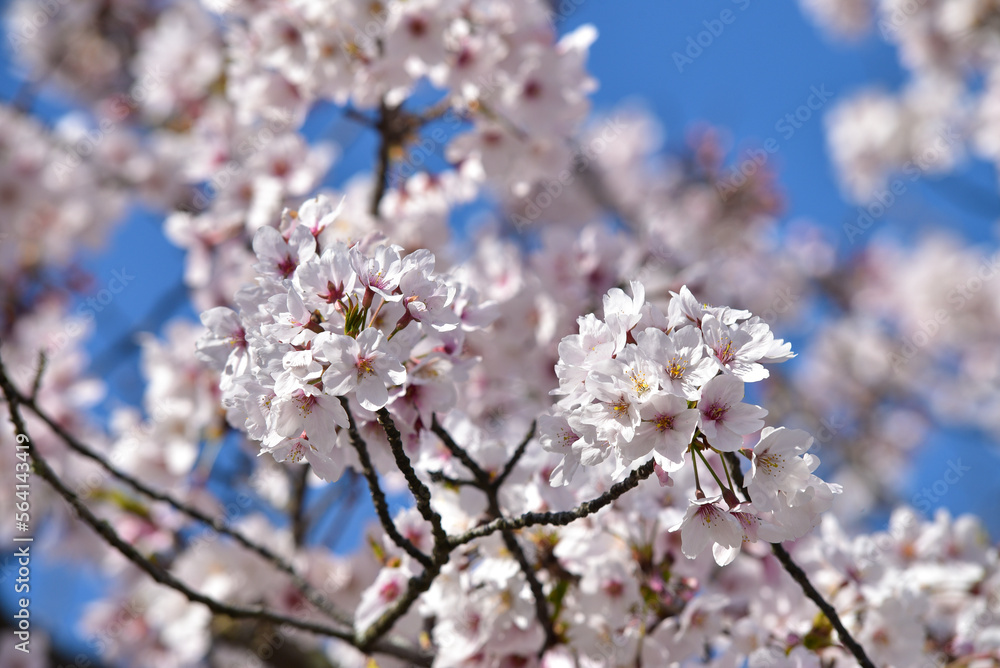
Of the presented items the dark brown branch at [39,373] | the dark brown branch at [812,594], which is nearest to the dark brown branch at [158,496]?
the dark brown branch at [39,373]

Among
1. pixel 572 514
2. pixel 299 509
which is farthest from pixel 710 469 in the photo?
pixel 299 509

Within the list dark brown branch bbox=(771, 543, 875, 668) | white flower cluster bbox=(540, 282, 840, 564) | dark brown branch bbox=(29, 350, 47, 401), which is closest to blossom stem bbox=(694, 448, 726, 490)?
white flower cluster bbox=(540, 282, 840, 564)

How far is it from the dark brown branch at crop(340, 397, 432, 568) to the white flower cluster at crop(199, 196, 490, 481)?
37 mm

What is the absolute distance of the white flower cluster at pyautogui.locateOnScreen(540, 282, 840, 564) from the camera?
1.21 metres

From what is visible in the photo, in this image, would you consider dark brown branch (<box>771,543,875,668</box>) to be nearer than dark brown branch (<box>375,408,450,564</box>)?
No

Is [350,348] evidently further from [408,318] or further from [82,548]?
[82,548]

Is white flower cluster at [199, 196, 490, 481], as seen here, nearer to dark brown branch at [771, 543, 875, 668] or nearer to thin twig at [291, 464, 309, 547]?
dark brown branch at [771, 543, 875, 668]

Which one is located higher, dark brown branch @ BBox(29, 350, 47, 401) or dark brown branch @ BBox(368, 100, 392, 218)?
dark brown branch @ BBox(368, 100, 392, 218)

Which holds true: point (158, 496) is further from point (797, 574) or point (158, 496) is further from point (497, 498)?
point (797, 574)

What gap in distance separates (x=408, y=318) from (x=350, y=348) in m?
0.17

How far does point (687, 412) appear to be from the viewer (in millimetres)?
1209

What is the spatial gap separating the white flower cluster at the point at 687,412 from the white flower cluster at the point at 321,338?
0.29 m

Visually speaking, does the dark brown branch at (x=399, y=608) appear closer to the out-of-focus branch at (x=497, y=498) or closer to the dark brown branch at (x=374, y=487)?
the dark brown branch at (x=374, y=487)

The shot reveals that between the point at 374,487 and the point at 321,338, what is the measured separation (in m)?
0.36
